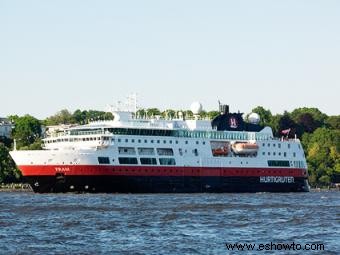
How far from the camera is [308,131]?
17175cm

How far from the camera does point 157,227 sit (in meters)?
49.2

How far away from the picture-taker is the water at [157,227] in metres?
41.0

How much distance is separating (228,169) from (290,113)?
85.9 metres

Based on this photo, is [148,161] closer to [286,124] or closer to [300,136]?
[286,124]

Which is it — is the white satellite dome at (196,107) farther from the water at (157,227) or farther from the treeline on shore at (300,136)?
the water at (157,227)

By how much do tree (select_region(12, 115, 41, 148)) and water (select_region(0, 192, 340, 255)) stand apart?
262 ft

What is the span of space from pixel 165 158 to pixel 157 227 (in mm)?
43647

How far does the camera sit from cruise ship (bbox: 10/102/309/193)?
8812 cm

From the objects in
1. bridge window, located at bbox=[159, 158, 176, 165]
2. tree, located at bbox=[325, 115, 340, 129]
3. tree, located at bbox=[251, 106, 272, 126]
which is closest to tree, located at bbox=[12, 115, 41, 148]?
tree, located at bbox=[251, 106, 272, 126]

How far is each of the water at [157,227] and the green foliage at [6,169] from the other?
189 feet

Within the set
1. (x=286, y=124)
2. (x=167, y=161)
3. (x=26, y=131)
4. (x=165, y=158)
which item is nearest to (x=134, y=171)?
(x=165, y=158)

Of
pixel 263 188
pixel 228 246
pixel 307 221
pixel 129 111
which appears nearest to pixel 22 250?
pixel 228 246

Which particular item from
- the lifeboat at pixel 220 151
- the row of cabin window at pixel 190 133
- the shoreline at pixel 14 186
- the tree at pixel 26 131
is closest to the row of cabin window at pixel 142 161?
the row of cabin window at pixel 190 133

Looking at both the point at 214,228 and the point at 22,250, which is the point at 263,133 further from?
the point at 22,250
